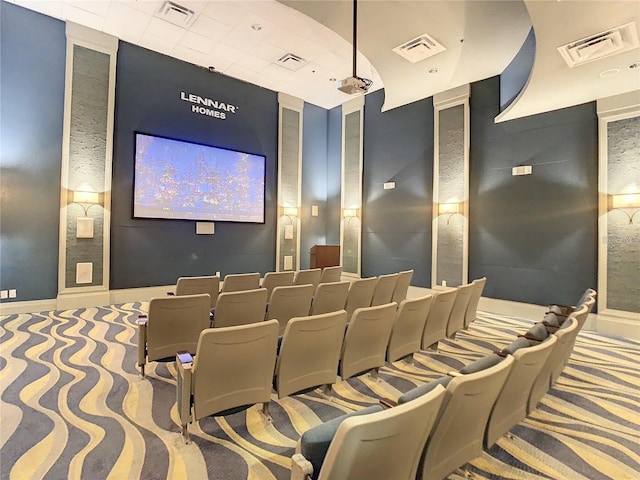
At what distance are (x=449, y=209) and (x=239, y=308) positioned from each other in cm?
515

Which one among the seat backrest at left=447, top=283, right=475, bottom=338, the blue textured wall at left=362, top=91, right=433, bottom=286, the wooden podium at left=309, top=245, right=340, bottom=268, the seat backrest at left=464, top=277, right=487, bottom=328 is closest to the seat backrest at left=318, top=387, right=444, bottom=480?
the seat backrest at left=447, top=283, right=475, bottom=338

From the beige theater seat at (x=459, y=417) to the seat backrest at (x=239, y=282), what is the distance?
3225 mm

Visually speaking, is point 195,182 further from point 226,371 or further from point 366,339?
point 226,371

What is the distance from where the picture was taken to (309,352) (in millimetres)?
2508

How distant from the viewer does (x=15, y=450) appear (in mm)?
2090

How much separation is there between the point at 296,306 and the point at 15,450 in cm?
242

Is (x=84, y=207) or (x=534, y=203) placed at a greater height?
(x=534, y=203)

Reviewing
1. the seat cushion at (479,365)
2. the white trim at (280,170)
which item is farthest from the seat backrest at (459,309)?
the white trim at (280,170)

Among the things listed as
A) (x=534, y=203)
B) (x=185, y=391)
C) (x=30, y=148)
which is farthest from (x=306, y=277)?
(x=30, y=148)

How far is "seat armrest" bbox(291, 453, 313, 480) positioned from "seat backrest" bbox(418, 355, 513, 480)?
0.56 metres

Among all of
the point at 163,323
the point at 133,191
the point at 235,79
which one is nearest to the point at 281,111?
the point at 235,79

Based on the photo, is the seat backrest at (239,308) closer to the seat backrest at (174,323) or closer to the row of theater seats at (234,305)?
the row of theater seats at (234,305)

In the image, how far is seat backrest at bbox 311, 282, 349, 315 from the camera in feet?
13.1

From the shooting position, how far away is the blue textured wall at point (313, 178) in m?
9.32
